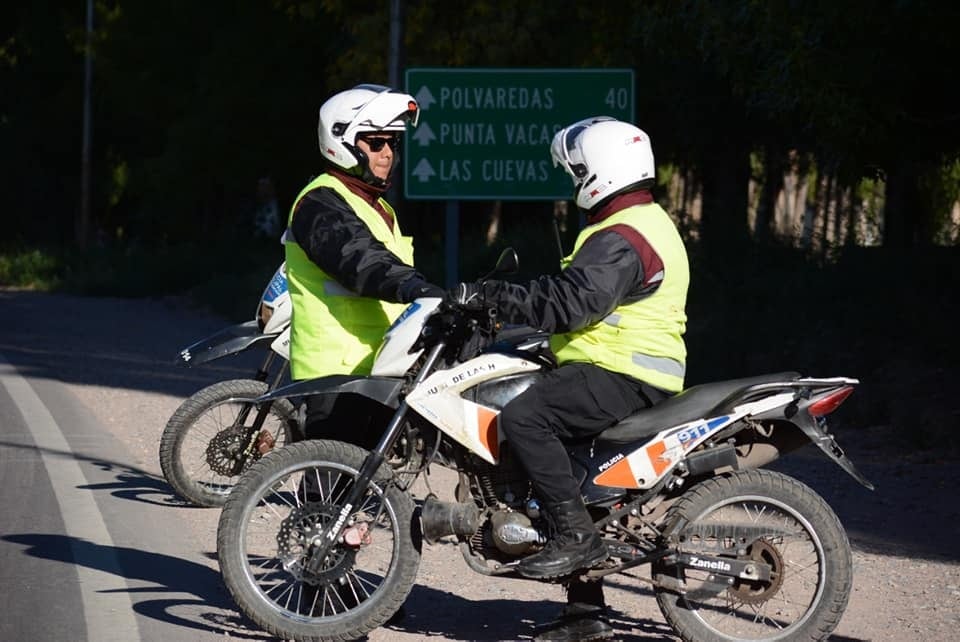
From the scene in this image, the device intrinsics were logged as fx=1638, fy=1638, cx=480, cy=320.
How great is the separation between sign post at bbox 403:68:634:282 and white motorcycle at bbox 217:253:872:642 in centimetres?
1008

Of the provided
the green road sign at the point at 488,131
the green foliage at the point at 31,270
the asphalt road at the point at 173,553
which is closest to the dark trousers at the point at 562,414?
the asphalt road at the point at 173,553

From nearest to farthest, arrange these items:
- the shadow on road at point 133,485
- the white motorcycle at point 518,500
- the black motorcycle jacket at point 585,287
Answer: the black motorcycle jacket at point 585,287 < the white motorcycle at point 518,500 < the shadow on road at point 133,485

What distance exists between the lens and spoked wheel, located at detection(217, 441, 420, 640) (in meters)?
5.96

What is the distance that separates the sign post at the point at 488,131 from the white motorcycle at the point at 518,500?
10076 millimetres

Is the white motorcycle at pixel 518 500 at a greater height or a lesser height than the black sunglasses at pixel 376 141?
lesser

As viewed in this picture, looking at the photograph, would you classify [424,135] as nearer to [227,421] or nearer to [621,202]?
[227,421]

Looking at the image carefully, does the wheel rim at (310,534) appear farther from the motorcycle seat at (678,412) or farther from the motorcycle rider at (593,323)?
the motorcycle seat at (678,412)

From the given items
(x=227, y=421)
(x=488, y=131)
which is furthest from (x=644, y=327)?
(x=488, y=131)

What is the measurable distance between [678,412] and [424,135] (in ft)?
34.6

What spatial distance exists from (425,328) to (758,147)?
2380cm

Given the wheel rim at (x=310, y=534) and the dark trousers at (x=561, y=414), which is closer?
the dark trousers at (x=561, y=414)

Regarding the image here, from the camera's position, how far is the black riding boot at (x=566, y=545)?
573 cm

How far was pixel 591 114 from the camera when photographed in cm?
1598

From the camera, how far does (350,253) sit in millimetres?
6004
